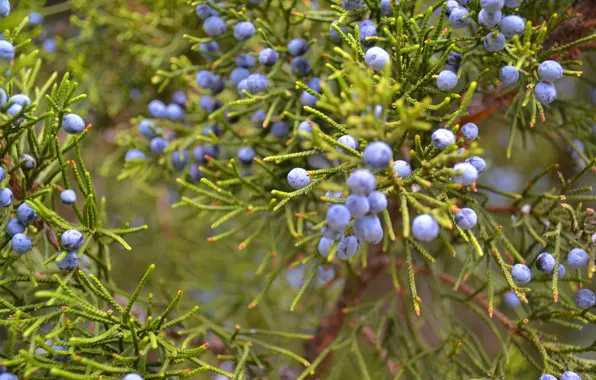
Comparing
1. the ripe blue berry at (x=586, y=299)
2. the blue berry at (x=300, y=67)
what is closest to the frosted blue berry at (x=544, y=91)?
the ripe blue berry at (x=586, y=299)

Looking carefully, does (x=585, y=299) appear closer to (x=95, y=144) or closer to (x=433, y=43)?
(x=433, y=43)

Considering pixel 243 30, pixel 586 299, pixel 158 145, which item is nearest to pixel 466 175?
pixel 586 299

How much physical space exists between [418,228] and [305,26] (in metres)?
0.91

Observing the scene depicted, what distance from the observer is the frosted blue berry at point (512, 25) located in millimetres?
984

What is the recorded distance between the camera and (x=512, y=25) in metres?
0.99

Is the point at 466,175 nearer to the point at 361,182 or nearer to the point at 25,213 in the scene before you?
the point at 361,182

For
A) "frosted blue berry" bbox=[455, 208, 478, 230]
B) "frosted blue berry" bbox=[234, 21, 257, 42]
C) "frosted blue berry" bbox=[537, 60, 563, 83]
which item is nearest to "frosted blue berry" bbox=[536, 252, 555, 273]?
"frosted blue berry" bbox=[455, 208, 478, 230]

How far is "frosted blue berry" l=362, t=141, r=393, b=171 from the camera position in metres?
0.78

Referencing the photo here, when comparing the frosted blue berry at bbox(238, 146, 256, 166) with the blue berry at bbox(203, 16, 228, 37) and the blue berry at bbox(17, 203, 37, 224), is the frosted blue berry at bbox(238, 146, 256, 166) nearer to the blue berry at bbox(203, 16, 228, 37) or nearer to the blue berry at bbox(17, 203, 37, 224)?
the blue berry at bbox(203, 16, 228, 37)

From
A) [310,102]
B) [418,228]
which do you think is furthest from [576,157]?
[418,228]

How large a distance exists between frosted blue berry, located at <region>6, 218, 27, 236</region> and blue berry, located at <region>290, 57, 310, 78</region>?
0.69m

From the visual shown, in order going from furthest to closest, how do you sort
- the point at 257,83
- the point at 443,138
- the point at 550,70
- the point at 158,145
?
1. the point at 158,145
2. the point at 257,83
3. the point at 550,70
4. the point at 443,138

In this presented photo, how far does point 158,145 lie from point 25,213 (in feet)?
1.66

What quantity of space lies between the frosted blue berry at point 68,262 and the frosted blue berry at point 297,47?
67 cm
